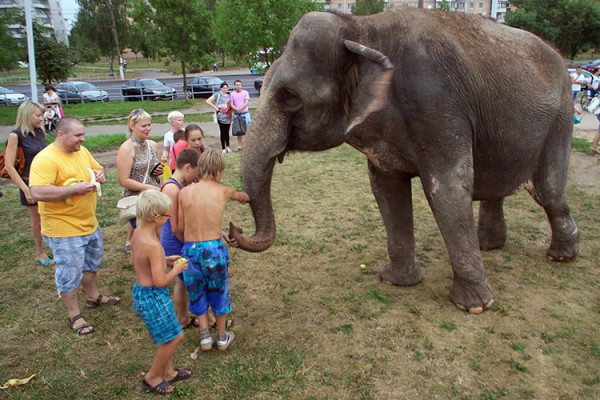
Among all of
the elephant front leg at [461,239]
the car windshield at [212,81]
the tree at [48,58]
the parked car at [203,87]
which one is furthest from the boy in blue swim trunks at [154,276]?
the tree at [48,58]

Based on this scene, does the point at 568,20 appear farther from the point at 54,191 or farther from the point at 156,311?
the point at 156,311

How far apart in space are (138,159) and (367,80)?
2.77 metres

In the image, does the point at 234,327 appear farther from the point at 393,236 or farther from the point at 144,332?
the point at 393,236

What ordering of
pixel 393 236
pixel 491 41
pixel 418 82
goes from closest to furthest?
pixel 418 82 < pixel 491 41 < pixel 393 236

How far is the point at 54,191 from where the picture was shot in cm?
390

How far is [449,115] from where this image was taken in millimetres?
3699

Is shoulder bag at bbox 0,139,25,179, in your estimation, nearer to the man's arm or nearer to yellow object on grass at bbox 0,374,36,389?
the man's arm

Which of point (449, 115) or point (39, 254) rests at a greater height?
point (449, 115)

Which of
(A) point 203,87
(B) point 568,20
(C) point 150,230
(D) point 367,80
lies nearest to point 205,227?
(C) point 150,230

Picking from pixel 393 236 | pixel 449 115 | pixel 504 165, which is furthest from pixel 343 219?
pixel 449 115

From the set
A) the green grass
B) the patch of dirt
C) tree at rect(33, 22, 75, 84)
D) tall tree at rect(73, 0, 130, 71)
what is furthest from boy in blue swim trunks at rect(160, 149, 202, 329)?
tall tree at rect(73, 0, 130, 71)

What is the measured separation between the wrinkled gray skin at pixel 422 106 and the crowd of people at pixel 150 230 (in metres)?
0.29

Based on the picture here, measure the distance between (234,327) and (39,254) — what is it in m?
3.04

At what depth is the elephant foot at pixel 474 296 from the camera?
13.8 feet
